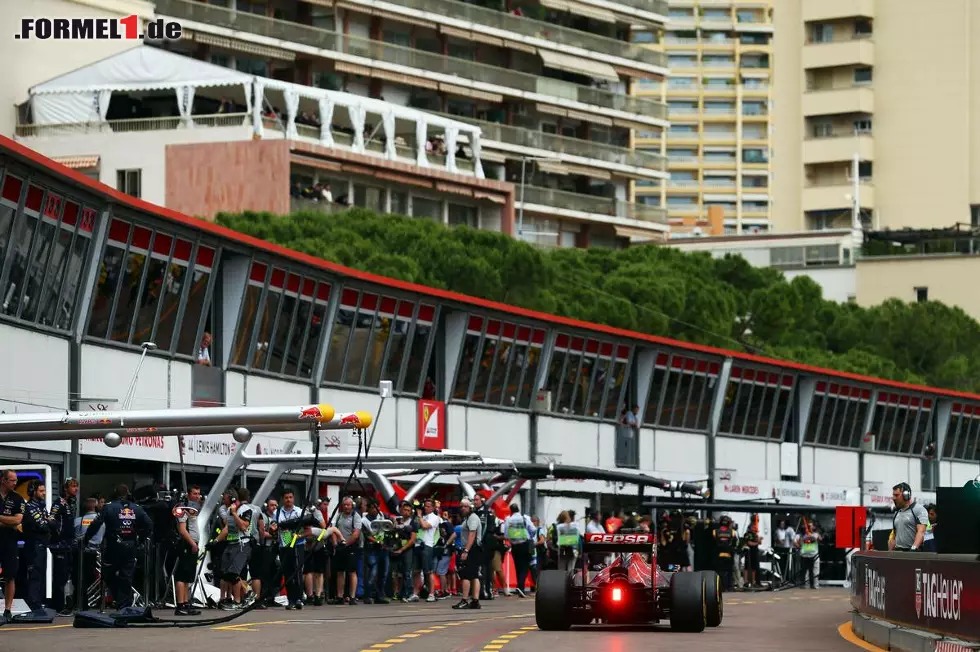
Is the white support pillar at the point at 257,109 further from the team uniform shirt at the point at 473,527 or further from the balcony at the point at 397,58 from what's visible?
the team uniform shirt at the point at 473,527

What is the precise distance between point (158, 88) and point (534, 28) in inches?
1180

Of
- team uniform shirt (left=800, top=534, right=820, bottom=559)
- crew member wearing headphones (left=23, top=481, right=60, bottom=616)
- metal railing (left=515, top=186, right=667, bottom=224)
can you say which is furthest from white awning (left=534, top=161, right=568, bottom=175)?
crew member wearing headphones (left=23, top=481, right=60, bottom=616)

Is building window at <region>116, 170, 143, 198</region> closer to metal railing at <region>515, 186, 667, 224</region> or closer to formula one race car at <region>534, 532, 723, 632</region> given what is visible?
metal railing at <region>515, 186, 667, 224</region>

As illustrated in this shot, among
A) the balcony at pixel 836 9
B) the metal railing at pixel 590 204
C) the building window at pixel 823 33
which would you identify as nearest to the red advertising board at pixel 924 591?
the metal railing at pixel 590 204

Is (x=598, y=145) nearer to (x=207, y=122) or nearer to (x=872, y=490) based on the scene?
(x=207, y=122)

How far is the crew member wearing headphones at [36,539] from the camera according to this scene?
1009 inches

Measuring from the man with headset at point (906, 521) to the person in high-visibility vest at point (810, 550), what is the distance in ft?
80.7

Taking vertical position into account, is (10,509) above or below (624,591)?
above

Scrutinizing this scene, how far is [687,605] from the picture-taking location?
25906mm

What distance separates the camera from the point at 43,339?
3409 centimetres

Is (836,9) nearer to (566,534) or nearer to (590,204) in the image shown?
(590,204)

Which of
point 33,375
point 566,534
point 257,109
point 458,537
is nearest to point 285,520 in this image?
point 33,375

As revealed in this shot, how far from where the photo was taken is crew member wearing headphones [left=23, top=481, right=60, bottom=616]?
25641 mm

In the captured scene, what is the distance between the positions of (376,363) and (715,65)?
142421 mm
